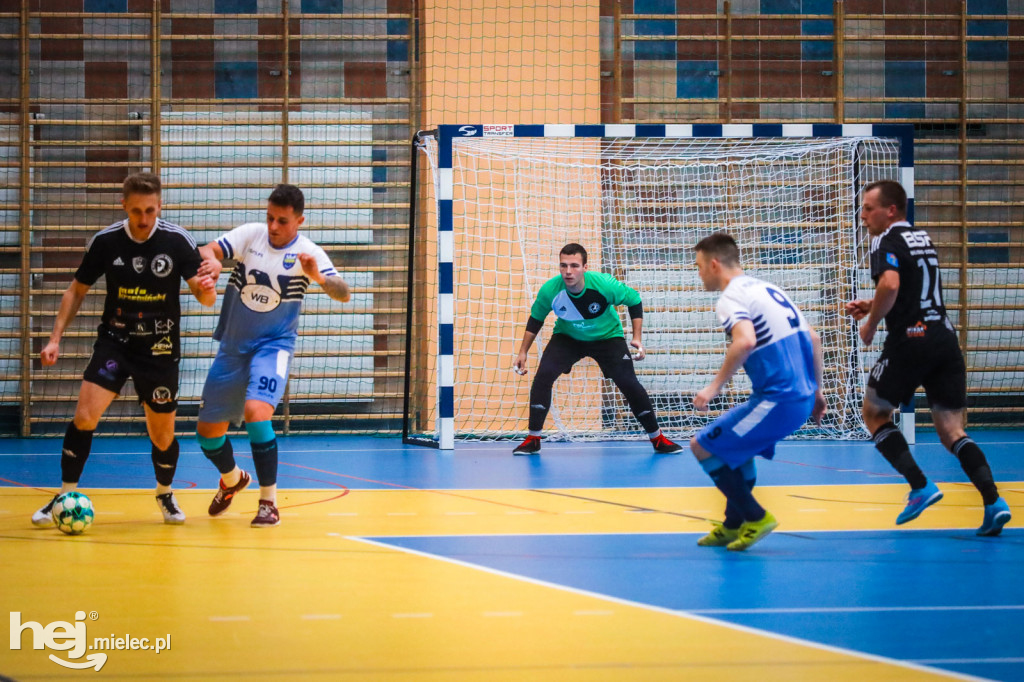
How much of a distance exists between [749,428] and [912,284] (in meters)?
1.30

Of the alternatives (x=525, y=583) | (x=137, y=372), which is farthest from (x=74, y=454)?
(x=525, y=583)

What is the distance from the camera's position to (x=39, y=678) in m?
2.53

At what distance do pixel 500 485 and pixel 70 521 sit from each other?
2.74 metres

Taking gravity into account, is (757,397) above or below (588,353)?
below

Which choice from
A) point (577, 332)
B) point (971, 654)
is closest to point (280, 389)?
point (971, 654)

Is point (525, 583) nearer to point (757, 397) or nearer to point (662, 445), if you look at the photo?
point (757, 397)

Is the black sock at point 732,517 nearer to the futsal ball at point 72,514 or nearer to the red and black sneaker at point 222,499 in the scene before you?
the red and black sneaker at point 222,499

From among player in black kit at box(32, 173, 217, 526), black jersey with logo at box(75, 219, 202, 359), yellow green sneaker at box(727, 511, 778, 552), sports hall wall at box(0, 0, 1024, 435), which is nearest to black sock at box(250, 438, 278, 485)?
player in black kit at box(32, 173, 217, 526)

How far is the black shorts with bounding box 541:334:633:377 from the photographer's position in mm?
8664

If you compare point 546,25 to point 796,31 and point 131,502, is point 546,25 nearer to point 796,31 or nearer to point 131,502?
point 796,31

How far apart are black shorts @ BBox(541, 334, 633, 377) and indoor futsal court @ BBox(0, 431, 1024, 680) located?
2052 millimetres

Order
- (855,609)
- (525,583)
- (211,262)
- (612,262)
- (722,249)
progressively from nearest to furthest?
(855,609) → (525,583) → (722,249) → (211,262) → (612,262)

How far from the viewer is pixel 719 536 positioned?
448 cm

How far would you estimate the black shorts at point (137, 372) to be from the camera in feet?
16.1
